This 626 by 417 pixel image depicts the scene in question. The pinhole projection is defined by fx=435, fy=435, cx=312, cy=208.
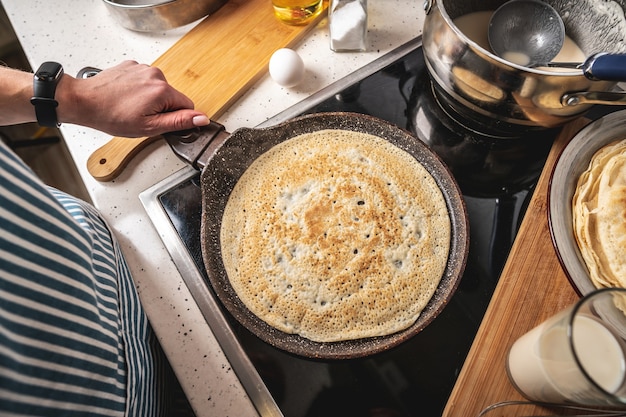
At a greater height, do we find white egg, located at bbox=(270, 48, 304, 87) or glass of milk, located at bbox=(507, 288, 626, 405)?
white egg, located at bbox=(270, 48, 304, 87)

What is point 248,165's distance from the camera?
878 millimetres

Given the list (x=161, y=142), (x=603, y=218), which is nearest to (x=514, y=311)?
(x=603, y=218)

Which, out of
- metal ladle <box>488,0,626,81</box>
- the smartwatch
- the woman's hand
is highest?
the smartwatch

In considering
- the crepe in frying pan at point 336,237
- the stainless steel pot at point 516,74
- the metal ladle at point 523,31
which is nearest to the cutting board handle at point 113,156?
the crepe in frying pan at point 336,237

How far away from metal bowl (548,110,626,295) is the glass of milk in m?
0.08

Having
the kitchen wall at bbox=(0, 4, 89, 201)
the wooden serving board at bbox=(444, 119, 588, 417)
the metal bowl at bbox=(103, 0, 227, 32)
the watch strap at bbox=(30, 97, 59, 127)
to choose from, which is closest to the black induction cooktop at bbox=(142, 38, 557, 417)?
the wooden serving board at bbox=(444, 119, 588, 417)

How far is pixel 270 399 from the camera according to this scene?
0.73 metres

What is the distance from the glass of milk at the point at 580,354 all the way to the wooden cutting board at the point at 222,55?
77 centimetres

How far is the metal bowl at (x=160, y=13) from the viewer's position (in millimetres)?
1042

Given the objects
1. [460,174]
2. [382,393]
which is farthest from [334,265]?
[460,174]

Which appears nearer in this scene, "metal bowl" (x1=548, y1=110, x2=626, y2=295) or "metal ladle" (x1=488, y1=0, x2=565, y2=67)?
"metal bowl" (x1=548, y1=110, x2=626, y2=295)

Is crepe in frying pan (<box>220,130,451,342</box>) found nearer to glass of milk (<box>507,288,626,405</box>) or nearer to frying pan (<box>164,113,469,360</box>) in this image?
frying pan (<box>164,113,469,360</box>)

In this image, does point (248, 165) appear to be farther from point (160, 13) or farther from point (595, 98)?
point (595, 98)

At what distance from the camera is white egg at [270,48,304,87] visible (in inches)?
38.1
